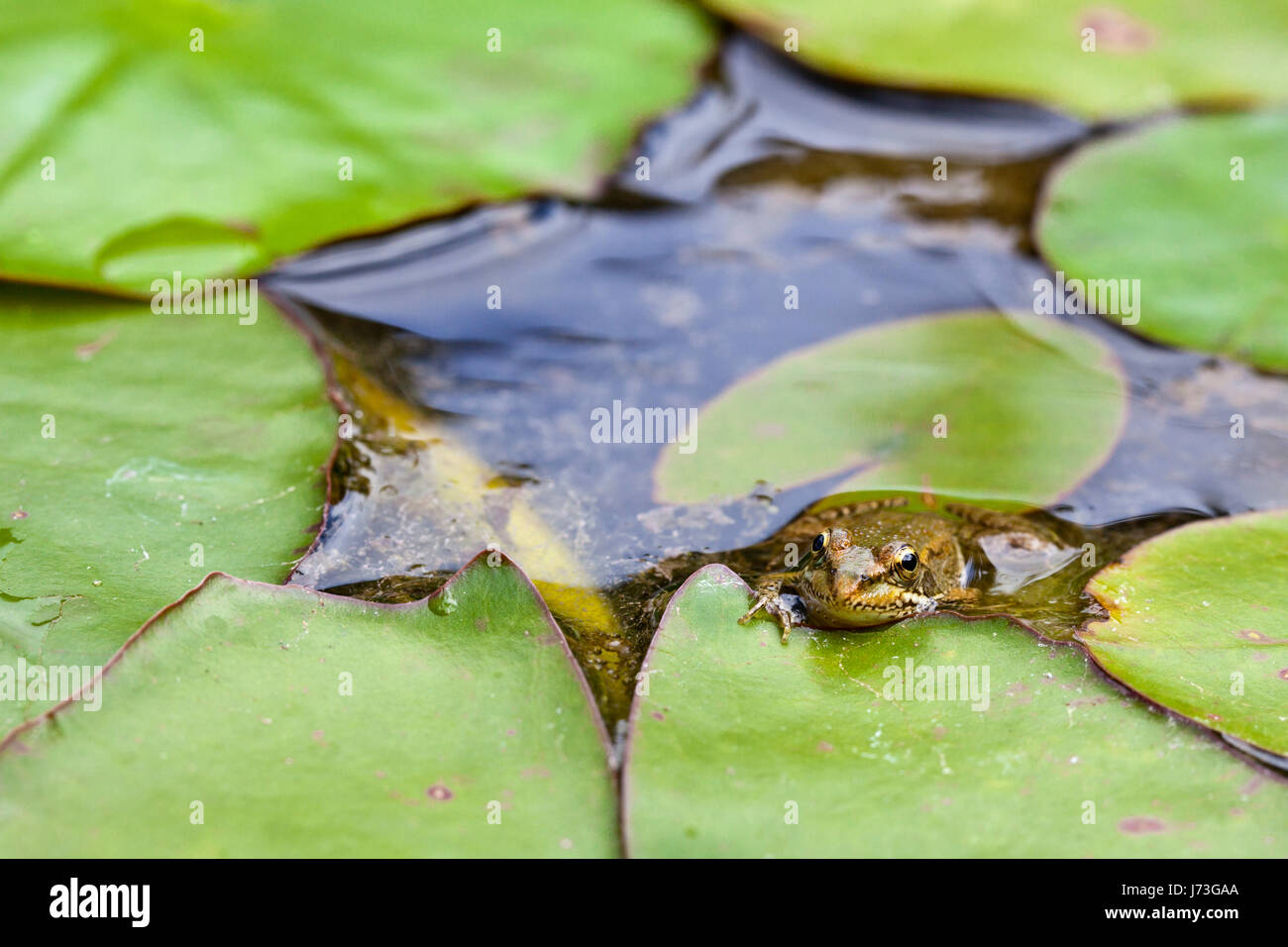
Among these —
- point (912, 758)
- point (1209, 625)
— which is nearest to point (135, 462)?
point (912, 758)

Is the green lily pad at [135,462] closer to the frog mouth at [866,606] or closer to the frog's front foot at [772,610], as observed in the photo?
the frog's front foot at [772,610]

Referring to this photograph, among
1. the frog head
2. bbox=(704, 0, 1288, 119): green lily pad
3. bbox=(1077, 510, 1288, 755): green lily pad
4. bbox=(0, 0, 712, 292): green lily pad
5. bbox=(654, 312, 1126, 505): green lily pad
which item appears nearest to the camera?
bbox=(1077, 510, 1288, 755): green lily pad

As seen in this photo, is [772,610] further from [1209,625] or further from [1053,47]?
[1053,47]

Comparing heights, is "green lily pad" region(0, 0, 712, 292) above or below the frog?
above

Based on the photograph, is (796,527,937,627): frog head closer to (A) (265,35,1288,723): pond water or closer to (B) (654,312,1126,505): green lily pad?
(A) (265,35,1288,723): pond water

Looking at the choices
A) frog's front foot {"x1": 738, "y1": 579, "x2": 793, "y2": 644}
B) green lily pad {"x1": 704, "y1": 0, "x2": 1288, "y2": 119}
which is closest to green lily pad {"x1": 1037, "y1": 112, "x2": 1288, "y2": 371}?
green lily pad {"x1": 704, "y1": 0, "x2": 1288, "y2": 119}

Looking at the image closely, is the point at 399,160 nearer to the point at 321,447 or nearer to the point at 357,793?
the point at 321,447
